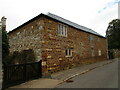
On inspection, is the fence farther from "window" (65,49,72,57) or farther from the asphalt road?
"window" (65,49,72,57)

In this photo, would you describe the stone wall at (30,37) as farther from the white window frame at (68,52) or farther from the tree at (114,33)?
the tree at (114,33)

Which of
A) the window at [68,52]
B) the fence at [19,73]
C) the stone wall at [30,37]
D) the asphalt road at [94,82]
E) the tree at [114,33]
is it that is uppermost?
the tree at [114,33]

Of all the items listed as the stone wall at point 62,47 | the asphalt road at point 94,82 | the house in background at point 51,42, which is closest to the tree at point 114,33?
the stone wall at point 62,47

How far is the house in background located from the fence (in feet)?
2.90

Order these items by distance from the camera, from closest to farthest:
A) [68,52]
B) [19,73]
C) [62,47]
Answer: [19,73], [62,47], [68,52]

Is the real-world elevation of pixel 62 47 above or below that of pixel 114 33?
below

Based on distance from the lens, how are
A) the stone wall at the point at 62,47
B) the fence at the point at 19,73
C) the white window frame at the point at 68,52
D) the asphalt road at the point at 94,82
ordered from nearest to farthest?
the asphalt road at the point at 94,82
the fence at the point at 19,73
the stone wall at the point at 62,47
the white window frame at the point at 68,52

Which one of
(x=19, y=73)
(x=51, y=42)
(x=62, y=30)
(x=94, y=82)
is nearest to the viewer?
(x=94, y=82)

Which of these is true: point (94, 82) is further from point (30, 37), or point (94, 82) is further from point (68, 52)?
point (30, 37)

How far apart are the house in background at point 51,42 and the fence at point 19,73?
0.88 meters

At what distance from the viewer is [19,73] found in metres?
6.95

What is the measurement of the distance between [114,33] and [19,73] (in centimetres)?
4276

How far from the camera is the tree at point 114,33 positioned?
130 ft

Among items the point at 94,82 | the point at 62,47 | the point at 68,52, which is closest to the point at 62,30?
the point at 62,47
